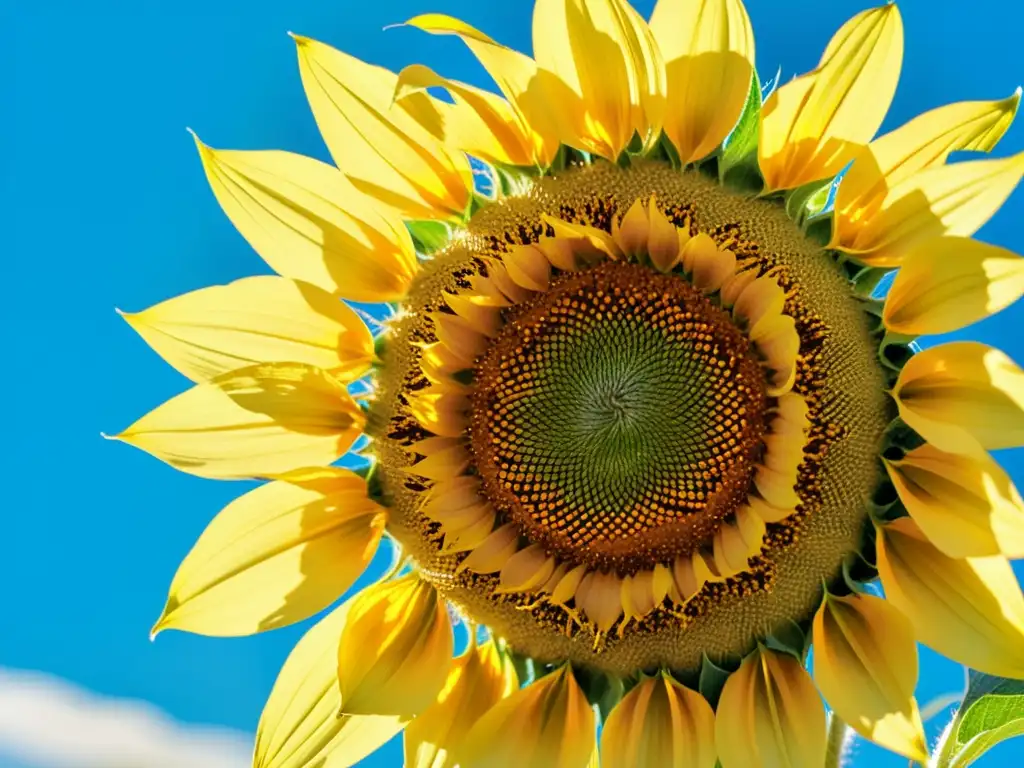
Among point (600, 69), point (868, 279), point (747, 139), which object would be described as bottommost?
point (868, 279)

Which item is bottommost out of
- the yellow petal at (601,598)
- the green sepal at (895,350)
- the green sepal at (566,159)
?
the yellow petal at (601,598)

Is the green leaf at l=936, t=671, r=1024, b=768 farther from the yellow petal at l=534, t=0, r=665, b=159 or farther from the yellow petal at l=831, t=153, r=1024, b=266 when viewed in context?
the yellow petal at l=534, t=0, r=665, b=159

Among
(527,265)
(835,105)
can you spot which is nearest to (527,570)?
(527,265)

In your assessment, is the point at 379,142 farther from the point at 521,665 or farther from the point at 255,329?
the point at 521,665

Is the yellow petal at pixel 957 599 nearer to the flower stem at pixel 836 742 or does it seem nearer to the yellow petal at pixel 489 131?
the flower stem at pixel 836 742

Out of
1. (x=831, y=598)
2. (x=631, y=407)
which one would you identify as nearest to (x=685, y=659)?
(x=831, y=598)

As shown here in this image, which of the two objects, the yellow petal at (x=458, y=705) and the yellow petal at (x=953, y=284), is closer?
the yellow petal at (x=953, y=284)

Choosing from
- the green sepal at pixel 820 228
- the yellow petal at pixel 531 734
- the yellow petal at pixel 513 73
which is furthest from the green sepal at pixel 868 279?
the yellow petal at pixel 531 734
